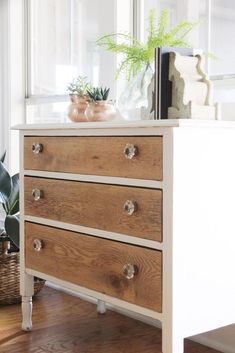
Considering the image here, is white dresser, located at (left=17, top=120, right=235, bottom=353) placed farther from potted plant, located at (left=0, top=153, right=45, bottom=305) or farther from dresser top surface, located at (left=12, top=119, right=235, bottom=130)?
potted plant, located at (left=0, top=153, right=45, bottom=305)

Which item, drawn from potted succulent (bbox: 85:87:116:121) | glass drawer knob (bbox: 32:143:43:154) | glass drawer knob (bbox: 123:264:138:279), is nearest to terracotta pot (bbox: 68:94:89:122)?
potted succulent (bbox: 85:87:116:121)

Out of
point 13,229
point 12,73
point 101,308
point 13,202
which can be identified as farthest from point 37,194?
point 12,73

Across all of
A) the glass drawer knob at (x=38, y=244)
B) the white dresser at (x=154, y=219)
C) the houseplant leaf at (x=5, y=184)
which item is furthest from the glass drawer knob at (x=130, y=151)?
the houseplant leaf at (x=5, y=184)

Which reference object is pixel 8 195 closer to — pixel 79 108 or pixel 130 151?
pixel 79 108

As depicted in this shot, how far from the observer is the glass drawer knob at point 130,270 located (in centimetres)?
177

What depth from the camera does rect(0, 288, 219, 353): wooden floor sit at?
2.24 m

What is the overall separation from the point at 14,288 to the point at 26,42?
152cm

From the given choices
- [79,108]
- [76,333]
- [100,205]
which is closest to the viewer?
[100,205]

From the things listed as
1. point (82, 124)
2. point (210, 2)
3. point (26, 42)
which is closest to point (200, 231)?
point (82, 124)

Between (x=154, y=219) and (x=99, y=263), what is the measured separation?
1.07 ft

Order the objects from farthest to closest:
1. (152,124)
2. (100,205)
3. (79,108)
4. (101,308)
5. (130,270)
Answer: (101,308), (79,108), (100,205), (130,270), (152,124)

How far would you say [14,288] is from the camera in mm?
2760

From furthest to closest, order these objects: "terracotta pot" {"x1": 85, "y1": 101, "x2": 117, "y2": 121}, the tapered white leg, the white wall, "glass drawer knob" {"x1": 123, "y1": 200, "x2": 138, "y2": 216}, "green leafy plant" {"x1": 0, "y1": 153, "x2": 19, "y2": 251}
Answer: the white wall
"green leafy plant" {"x1": 0, "y1": 153, "x2": 19, "y2": 251}
the tapered white leg
"terracotta pot" {"x1": 85, "y1": 101, "x2": 117, "y2": 121}
"glass drawer knob" {"x1": 123, "y1": 200, "x2": 138, "y2": 216}

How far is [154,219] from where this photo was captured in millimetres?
1695
